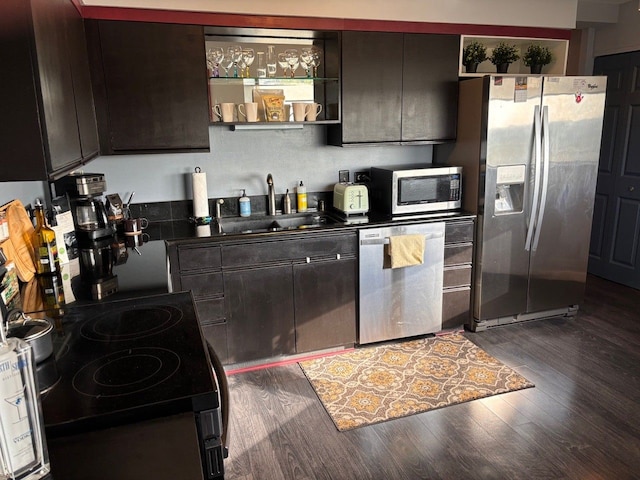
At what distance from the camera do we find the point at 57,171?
1.42 metres

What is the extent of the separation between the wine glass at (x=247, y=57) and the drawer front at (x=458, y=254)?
1.88 meters

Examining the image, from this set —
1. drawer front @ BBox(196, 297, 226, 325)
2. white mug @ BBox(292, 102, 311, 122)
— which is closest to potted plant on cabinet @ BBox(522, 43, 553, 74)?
white mug @ BBox(292, 102, 311, 122)

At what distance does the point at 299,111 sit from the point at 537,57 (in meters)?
1.90

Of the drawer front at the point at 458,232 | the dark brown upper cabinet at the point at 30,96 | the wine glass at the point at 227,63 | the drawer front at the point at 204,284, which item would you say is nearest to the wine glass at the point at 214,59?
the wine glass at the point at 227,63

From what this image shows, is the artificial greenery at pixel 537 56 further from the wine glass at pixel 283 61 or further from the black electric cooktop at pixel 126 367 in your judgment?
the black electric cooktop at pixel 126 367

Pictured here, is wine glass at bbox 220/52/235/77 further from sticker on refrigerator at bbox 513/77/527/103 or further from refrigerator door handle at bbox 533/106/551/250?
refrigerator door handle at bbox 533/106/551/250

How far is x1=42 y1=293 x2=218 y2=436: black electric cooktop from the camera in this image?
3.63 feet

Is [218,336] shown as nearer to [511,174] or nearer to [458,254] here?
[458,254]

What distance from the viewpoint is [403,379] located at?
9.74 ft

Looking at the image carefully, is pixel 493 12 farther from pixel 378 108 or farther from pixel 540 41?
pixel 378 108

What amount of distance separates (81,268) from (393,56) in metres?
2.42

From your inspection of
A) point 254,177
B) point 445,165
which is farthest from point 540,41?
point 254,177

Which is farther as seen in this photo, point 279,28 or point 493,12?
point 493,12

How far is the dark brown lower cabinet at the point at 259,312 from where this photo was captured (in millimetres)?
3031
